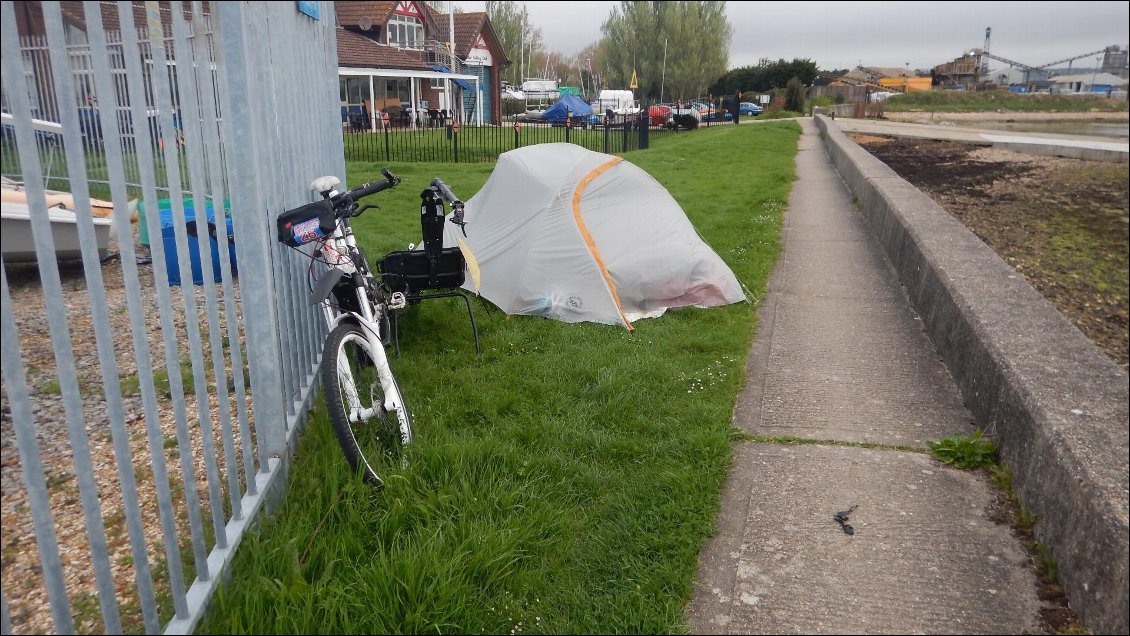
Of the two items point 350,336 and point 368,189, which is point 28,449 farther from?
point 368,189

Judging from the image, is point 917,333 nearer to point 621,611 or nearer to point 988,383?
point 988,383

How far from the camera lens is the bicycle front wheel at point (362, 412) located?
10.6 feet

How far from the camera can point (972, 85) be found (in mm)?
3047

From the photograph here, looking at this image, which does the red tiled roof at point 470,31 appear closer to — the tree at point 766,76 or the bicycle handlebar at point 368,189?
the tree at point 766,76

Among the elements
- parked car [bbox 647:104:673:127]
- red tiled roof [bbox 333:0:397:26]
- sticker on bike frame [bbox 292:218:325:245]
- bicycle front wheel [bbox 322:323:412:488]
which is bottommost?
bicycle front wheel [bbox 322:323:412:488]

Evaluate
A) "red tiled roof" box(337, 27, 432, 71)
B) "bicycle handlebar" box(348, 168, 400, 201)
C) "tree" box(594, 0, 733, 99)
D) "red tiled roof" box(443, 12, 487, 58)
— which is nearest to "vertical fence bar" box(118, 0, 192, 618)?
"bicycle handlebar" box(348, 168, 400, 201)

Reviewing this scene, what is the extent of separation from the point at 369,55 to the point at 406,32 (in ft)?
20.8

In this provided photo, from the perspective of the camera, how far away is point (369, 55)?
3303cm

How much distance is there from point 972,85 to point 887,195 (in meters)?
6.15

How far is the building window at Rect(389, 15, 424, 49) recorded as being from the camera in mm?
37750

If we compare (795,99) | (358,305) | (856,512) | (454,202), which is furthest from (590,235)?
(795,99)

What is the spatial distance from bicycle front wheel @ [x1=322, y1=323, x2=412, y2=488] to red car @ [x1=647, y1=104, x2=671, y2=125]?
99.0 feet

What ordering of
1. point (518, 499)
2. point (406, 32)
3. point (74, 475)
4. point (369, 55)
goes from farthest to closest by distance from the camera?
1. point (406, 32)
2. point (369, 55)
3. point (518, 499)
4. point (74, 475)

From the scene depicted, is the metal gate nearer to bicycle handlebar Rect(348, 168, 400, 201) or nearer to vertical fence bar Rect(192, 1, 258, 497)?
vertical fence bar Rect(192, 1, 258, 497)
